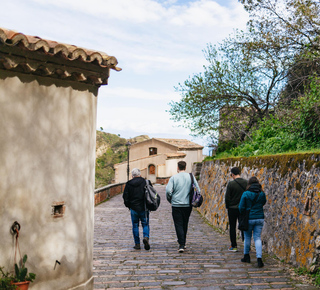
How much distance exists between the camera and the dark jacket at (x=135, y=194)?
27.3ft

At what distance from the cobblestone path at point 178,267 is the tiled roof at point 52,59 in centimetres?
289

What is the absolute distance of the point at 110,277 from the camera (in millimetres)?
6070

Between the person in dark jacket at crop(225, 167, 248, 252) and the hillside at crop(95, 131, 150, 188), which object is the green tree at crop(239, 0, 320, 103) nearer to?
the person in dark jacket at crop(225, 167, 248, 252)

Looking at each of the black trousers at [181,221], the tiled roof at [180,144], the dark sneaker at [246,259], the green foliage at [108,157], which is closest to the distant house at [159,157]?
the tiled roof at [180,144]

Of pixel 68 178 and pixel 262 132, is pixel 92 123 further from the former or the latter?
pixel 262 132

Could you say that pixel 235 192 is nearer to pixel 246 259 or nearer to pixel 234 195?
pixel 234 195

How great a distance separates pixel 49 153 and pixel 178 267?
3.17 m

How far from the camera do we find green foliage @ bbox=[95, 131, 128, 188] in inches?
2852

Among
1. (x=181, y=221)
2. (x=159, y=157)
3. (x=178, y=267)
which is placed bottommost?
(x=178, y=267)

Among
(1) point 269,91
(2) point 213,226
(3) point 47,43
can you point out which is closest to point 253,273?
(3) point 47,43

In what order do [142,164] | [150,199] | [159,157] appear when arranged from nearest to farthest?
[150,199] < [159,157] < [142,164]

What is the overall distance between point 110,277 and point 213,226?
6826 mm

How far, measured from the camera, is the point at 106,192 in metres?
22.3

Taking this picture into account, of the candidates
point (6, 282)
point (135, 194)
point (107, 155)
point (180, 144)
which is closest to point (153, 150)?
point (180, 144)
